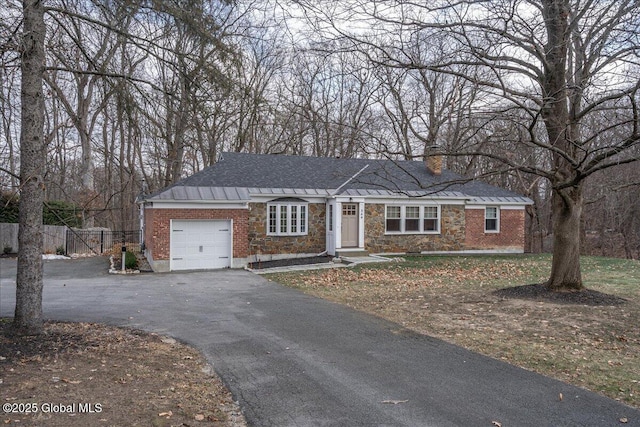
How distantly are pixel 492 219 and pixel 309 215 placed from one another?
33.3 ft

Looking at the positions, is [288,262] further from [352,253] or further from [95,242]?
[95,242]

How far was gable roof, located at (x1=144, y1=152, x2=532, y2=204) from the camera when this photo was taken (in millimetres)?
18622

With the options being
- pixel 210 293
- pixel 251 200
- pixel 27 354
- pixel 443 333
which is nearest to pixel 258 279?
pixel 210 293

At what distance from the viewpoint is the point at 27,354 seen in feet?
19.7

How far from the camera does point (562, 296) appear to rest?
10.7m

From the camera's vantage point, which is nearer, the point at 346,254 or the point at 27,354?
the point at 27,354

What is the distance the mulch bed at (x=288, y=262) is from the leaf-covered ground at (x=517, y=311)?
2.36 meters

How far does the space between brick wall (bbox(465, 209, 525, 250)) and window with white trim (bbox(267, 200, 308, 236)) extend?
8808 millimetres

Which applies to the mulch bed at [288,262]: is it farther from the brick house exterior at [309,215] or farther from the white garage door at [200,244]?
the white garage door at [200,244]

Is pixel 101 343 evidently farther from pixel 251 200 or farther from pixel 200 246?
pixel 251 200

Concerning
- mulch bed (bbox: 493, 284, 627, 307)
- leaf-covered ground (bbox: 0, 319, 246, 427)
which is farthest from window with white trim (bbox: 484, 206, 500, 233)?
leaf-covered ground (bbox: 0, 319, 246, 427)

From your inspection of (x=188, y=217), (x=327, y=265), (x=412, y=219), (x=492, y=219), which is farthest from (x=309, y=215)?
(x=492, y=219)

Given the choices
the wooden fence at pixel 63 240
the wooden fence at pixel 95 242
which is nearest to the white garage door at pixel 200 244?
the wooden fence at pixel 95 242

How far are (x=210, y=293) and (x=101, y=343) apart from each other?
557 centimetres
